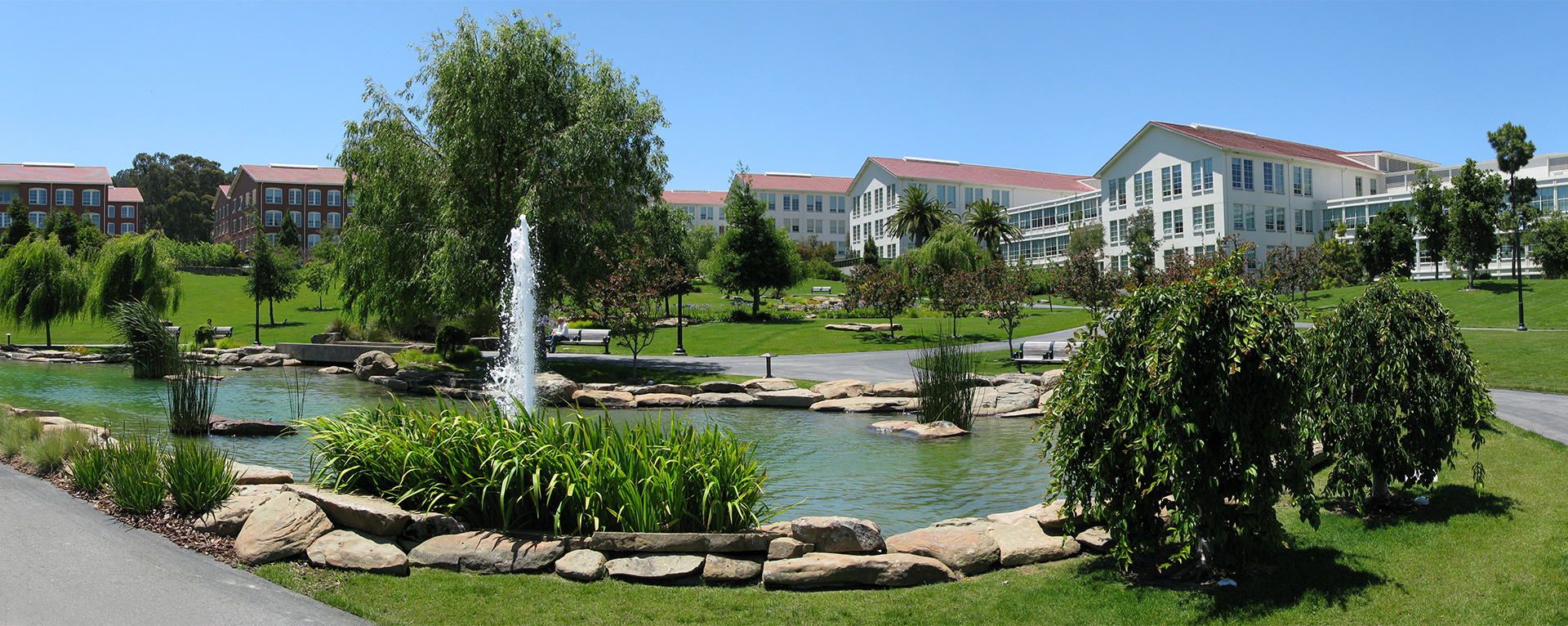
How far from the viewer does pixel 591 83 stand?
26.6m

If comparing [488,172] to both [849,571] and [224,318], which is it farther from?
[224,318]

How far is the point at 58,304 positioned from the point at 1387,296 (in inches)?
1762

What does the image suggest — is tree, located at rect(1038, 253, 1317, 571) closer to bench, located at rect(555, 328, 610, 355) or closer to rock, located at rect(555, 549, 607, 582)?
rock, located at rect(555, 549, 607, 582)

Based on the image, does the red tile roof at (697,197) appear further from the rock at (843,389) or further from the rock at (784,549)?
the rock at (784,549)

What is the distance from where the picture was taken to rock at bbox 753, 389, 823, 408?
19812 millimetres

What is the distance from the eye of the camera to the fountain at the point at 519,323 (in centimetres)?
1741

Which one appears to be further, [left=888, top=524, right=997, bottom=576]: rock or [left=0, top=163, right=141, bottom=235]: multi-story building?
[left=0, top=163, right=141, bottom=235]: multi-story building

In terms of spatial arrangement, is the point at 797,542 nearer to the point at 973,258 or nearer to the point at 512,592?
the point at 512,592

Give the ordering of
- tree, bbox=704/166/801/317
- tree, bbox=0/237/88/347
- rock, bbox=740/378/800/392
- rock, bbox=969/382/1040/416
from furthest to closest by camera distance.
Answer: tree, bbox=704/166/801/317 → tree, bbox=0/237/88/347 → rock, bbox=740/378/800/392 → rock, bbox=969/382/1040/416

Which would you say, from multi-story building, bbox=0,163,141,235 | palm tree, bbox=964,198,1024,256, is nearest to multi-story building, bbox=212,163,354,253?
multi-story building, bbox=0,163,141,235

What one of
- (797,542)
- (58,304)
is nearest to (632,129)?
(797,542)

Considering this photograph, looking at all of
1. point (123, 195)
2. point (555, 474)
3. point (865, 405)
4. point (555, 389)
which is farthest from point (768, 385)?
point (123, 195)

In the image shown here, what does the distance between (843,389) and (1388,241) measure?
4351cm

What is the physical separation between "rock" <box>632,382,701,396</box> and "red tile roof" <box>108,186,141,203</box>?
119 meters
